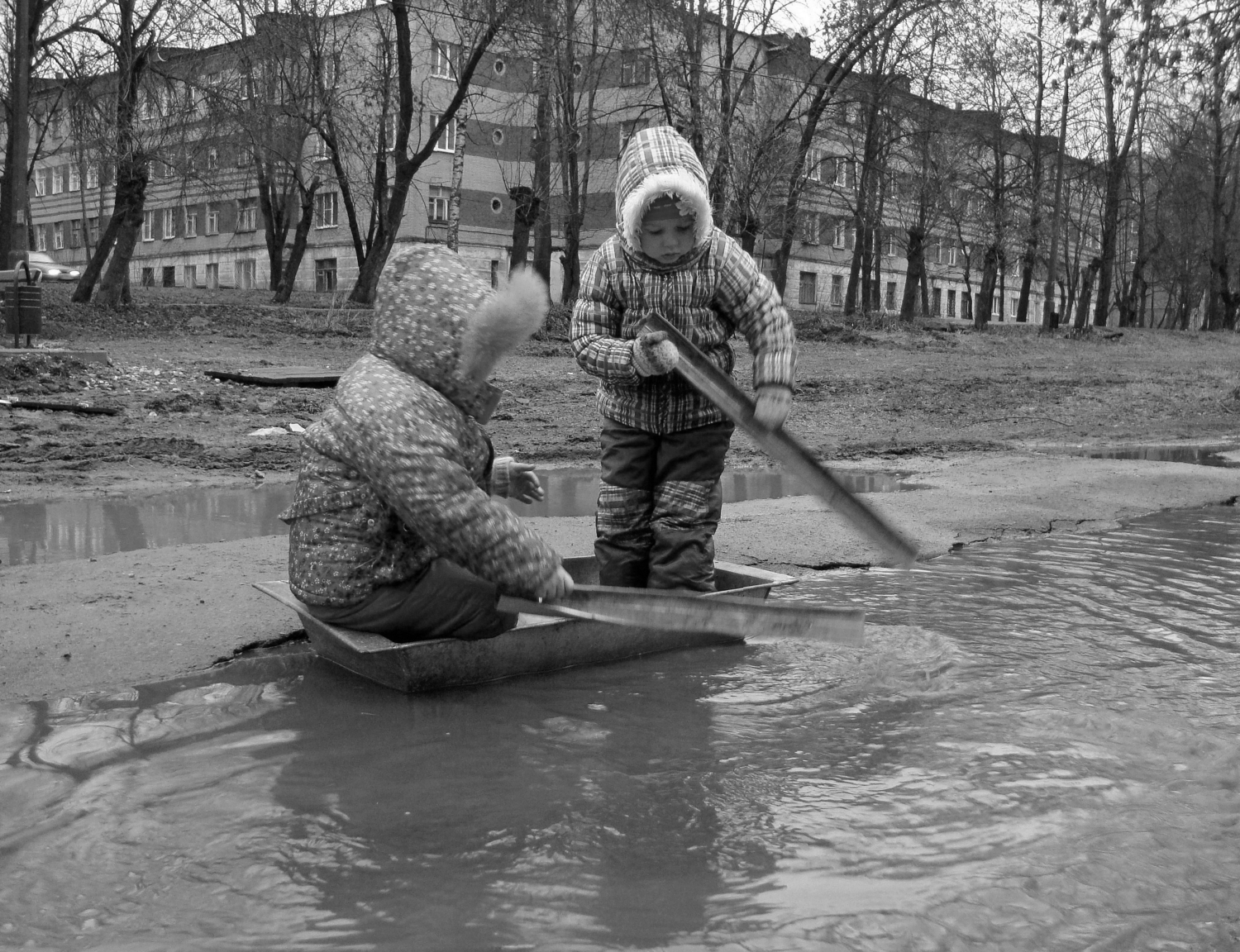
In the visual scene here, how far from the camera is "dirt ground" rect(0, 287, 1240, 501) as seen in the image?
26.9 feet

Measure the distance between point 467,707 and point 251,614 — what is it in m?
1.12

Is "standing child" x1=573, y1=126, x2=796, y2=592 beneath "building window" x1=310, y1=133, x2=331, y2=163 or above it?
beneath

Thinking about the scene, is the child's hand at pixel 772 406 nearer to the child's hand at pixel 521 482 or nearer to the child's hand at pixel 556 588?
the child's hand at pixel 521 482

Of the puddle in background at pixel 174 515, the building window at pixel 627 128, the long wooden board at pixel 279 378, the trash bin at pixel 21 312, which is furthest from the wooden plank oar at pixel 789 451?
the building window at pixel 627 128

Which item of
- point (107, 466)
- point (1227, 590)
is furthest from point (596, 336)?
point (107, 466)

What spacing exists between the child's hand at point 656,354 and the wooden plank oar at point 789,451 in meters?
0.03

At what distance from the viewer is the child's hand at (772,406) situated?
375 cm

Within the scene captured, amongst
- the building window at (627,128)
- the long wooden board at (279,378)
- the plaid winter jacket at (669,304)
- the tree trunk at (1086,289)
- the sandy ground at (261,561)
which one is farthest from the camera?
the tree trunk at (1086,289)

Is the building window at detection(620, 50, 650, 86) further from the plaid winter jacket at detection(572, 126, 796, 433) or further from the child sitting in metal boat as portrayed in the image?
the child sitting in metal boat

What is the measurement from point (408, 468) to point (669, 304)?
1.39 m

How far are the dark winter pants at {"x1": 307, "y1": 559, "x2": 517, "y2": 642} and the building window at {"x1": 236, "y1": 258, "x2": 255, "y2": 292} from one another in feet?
158

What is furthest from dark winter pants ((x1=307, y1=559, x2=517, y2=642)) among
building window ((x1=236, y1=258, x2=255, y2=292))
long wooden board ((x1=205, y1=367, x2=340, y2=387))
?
building window ((x1=236, y1=258, x2=255, y2=292))

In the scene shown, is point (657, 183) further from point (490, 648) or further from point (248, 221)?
point (248, 221)

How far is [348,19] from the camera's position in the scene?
25141 millimetres
